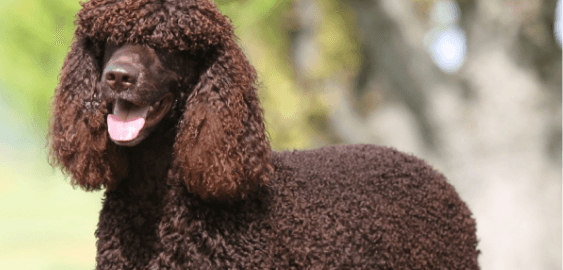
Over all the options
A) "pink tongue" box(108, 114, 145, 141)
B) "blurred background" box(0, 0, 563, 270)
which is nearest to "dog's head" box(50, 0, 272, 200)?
"pink tongue" box(108, 114, 145, 141)

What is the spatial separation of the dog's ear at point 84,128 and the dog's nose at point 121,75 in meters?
0.21

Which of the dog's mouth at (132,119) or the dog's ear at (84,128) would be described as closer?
the dog's mouth at (132,119)

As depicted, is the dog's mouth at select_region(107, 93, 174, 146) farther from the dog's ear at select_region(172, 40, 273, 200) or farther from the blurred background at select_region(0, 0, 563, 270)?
the blurred background at select_region(0, 0, 563, 270)

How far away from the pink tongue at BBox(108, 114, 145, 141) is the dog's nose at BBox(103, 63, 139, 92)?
5.7 inches

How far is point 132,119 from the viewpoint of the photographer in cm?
A: 244

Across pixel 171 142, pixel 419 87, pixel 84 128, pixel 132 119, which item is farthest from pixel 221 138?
pixel 419 87

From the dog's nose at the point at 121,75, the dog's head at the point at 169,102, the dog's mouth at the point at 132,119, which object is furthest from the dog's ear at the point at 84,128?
the dog's nose at the point at 121,75

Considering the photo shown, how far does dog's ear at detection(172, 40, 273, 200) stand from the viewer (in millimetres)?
2531

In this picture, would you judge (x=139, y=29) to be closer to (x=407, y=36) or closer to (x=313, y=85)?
(x=407, y=36)

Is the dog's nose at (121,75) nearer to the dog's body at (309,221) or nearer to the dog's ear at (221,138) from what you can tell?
the dog's ear at (221,138)

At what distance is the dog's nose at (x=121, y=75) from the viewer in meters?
2.34

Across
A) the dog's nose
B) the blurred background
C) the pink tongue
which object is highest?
the blurred background

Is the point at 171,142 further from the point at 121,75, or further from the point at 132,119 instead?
the point at 121,75

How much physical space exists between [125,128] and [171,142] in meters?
0.25
